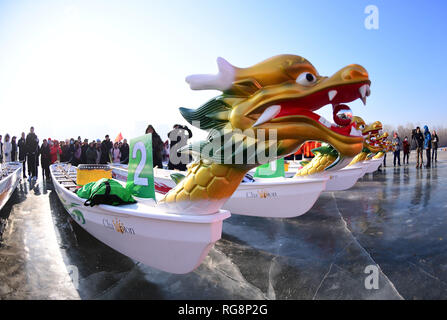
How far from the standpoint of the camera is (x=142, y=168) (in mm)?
3141

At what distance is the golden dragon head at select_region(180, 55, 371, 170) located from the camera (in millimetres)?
2035

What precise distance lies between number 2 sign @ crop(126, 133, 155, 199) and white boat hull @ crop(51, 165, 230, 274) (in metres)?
0.30

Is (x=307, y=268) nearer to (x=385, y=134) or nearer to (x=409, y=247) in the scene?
(x=409, y=247)

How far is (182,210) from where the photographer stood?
250cm

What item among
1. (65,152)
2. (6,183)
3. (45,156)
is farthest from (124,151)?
(6,183)

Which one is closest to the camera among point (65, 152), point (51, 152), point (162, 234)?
point (162, 234)

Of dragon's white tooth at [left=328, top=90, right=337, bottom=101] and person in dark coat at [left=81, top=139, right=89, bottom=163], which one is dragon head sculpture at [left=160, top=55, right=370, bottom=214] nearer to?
dragon's white tooth at [left=328, top=90, right=337, bottom=101]

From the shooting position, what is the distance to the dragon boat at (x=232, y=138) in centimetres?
208

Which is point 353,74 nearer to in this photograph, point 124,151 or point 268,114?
point 268,114

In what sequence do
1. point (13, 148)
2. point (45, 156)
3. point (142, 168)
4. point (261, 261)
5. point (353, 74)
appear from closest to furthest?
1. point (353, 74)
2. point (142, 168)
3. point (261, 261)
4. point (45, 156)
5. point (13, 148)

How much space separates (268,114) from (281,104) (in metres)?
0.13

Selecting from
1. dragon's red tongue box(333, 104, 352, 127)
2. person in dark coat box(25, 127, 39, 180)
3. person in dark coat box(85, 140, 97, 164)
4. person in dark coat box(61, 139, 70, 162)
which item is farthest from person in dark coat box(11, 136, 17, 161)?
dragon's red tongue box(333, 104, 352, 127)

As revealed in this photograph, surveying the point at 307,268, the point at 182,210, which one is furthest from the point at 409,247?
the point at 182,210
